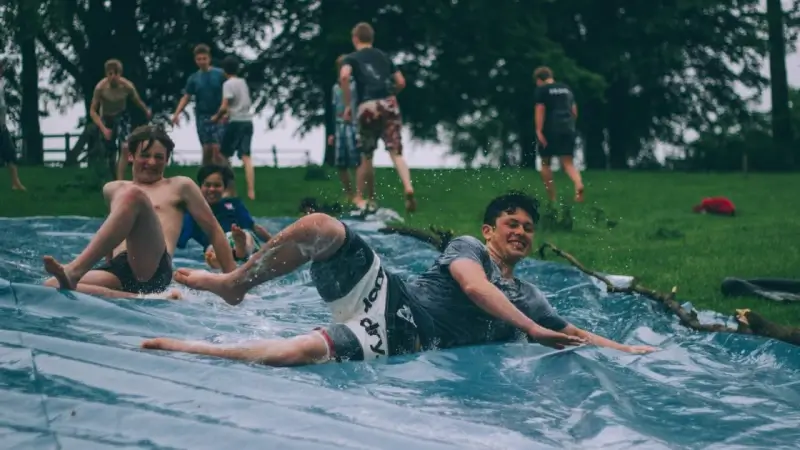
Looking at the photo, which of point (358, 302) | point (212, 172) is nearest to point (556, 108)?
point (212, 172)

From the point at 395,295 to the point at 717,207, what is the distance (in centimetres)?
914

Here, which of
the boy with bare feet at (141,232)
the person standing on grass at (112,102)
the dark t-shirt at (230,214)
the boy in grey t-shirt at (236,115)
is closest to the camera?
the boy with bare feet at (141,232)

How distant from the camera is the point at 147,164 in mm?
7328

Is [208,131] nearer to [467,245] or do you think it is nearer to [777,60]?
[467,245]

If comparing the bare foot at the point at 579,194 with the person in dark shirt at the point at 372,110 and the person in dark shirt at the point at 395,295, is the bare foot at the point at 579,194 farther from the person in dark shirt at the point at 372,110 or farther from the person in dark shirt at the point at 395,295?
the person in dark shirt at the point at 395,295

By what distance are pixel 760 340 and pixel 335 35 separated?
67.2 ft

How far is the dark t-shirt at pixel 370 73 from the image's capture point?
A: 12.4 metres

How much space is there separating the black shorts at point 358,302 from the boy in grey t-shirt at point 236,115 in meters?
8.81

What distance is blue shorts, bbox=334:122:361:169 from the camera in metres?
13.4

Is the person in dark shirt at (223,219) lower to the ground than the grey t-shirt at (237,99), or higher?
lower

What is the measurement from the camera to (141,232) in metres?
6.85

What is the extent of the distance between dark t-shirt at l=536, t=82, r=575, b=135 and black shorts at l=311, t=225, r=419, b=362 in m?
9.30

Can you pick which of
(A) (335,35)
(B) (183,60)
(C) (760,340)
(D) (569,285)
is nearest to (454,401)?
(C) (760,340)

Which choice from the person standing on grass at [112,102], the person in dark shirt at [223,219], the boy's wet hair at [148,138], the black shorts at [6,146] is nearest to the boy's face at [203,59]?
the person standing on grass at [112,102]
